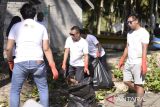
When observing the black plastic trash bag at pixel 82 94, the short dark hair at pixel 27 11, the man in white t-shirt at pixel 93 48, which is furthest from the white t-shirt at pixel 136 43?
the man in white t-shirt at pixel 93 48

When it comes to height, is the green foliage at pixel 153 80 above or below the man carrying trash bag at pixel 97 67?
below

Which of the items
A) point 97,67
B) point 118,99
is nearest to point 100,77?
point 97,67

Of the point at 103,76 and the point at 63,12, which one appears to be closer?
the point at 103,76

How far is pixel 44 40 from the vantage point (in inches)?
264

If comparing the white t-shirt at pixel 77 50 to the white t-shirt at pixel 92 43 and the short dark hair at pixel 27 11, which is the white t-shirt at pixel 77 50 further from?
the short dark hair at pixel 27 11

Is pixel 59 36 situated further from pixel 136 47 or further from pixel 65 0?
pixel 136 47

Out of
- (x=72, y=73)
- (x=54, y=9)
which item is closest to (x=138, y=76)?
(x=72, y=73)

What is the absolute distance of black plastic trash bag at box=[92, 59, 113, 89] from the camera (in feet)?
33.1

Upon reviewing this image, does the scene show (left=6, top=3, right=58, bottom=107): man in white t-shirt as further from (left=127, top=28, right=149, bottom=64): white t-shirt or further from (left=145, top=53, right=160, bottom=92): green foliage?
Answer: (left=145, top=53, right=160, bottom=92): green foliage

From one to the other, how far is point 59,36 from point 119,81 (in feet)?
30.8

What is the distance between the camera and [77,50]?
336 inches

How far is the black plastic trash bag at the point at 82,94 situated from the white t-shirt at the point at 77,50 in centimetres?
74

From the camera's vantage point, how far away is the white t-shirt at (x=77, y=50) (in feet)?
28.0

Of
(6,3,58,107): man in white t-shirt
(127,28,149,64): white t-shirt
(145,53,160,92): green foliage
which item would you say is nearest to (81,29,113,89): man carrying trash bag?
(145,53,160,92): green foliage
